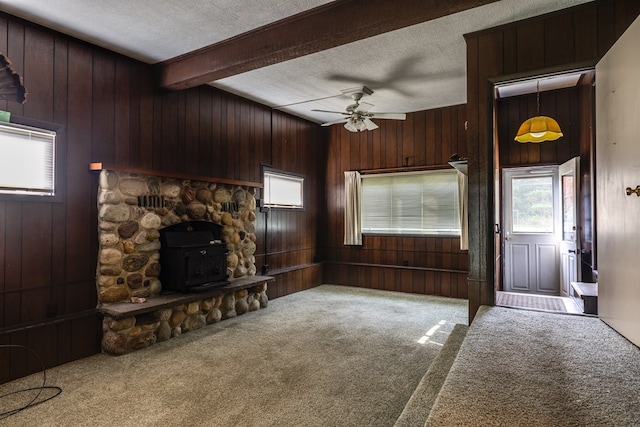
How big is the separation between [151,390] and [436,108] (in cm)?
545

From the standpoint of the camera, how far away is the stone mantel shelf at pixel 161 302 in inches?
133

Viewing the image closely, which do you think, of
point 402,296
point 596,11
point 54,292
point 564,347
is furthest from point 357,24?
point 402,296

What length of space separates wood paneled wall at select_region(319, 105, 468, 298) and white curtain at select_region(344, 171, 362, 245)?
6.0 inches

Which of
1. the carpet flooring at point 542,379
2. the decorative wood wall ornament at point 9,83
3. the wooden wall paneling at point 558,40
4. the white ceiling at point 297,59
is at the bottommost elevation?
the carpet flooring at point 542,379

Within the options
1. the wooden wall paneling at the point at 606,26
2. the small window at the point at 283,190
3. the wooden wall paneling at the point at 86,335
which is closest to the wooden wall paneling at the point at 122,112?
the wooden wall paneling at the point at 86,335

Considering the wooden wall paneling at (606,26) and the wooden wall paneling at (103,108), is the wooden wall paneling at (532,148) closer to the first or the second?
the wooden wall paneling at (606,26)

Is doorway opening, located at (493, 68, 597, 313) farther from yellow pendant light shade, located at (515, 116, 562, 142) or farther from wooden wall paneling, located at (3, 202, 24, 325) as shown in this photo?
wooden wall paneling, located at (3, 202, 24, 325)

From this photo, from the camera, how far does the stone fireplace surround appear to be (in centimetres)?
353

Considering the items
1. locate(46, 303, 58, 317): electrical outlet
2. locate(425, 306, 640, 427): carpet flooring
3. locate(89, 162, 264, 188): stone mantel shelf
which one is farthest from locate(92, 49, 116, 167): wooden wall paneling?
locate(425, 306, 640, 427): carpet flooring

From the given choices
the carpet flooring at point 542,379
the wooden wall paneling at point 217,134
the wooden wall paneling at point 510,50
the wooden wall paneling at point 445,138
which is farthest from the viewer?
the wooden wall paneling at point 445,138

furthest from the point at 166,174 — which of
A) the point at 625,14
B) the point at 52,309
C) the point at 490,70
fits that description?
the point at 625,14

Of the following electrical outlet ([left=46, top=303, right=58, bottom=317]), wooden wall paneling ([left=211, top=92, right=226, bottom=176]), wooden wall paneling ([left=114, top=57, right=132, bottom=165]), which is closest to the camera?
electrical outlet ([left=46, top=303, right=58, bottom=317])

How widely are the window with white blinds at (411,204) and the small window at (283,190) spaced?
4.02ft

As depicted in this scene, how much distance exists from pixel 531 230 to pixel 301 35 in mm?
4731
